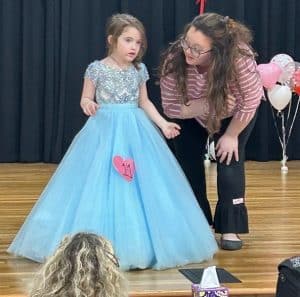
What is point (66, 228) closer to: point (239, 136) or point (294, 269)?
point (239, 136)

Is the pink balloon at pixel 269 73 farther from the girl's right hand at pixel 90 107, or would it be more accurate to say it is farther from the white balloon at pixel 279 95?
the girl's right hand at pixel 90 107

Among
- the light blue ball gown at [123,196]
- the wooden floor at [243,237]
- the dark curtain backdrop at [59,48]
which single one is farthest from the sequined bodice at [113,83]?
the dark curtain backdrop at [59,48]

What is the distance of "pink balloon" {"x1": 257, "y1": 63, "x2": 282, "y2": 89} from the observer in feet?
19.9

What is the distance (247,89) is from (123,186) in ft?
2.19

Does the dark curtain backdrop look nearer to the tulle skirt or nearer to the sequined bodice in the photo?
the sequined bodice

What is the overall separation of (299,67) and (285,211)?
1903 mm

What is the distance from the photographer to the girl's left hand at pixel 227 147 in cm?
349

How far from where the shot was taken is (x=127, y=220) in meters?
3.24

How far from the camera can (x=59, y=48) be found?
21.8 ft

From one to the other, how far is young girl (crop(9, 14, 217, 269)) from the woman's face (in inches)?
9.6

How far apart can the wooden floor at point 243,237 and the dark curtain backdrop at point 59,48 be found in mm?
437

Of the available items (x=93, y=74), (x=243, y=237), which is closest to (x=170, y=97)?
(x=93, y=74)

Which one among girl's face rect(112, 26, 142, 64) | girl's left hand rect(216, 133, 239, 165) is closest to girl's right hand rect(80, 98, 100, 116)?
girl's face rect(112, 26, 142, 64)

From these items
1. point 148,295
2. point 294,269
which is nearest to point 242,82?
point 148,295
